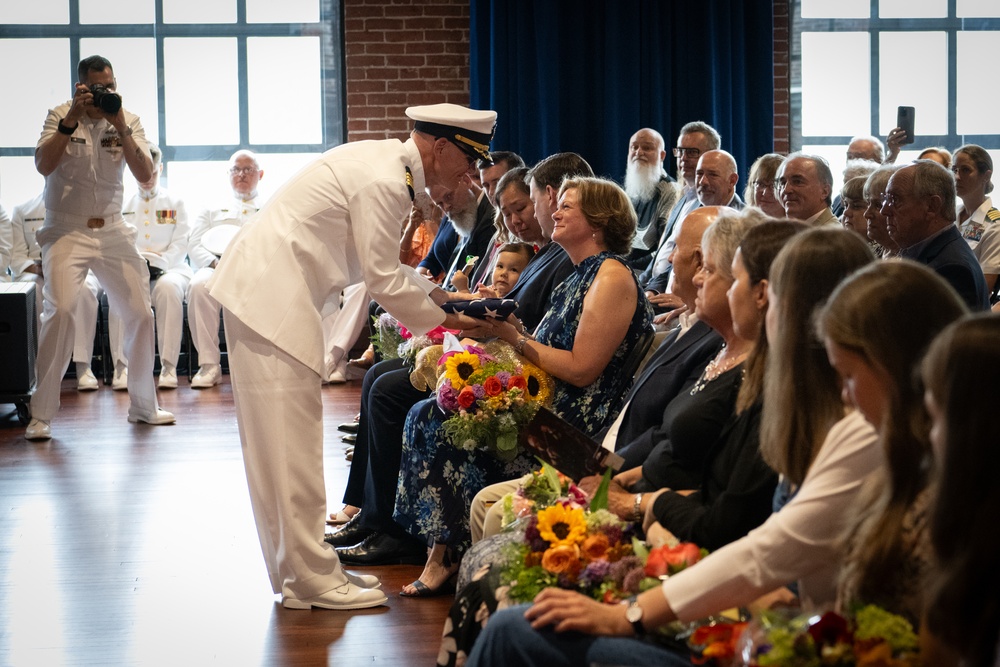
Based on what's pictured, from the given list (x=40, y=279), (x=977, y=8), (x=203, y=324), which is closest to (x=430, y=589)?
(x=203, y=324)

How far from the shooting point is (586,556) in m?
2.00

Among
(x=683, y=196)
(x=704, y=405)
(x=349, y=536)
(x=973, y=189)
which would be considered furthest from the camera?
(x=683, y=196)

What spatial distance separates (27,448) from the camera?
5.79 m

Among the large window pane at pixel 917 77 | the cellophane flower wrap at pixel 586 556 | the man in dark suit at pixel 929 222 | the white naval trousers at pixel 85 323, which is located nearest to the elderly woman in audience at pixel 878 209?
the man in dark suit at pixel 929 222

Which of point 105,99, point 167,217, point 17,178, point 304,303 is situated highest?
point 105,99

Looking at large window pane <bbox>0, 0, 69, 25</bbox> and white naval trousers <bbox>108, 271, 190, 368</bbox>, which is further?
large window pane <bbox>0, 0, 69, 25</bbox>

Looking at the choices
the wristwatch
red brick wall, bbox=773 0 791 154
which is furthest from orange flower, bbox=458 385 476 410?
red brick wall, bbox=773 0 791 154

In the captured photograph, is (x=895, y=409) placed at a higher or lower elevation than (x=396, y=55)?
lower

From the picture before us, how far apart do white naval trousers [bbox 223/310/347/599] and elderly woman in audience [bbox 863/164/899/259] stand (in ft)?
6.78

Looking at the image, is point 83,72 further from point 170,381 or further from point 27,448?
point 170,381

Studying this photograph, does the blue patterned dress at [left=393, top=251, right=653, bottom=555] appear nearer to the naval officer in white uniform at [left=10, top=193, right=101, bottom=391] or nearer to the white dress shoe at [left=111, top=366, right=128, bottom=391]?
the naval officer in white uniform at [left=10, top=193, right=101, bottom=391]

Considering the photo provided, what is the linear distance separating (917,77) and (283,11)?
502 cm

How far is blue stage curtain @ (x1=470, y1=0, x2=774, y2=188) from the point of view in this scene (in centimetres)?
850

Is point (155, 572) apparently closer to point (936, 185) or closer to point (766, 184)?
point (936, 185)
